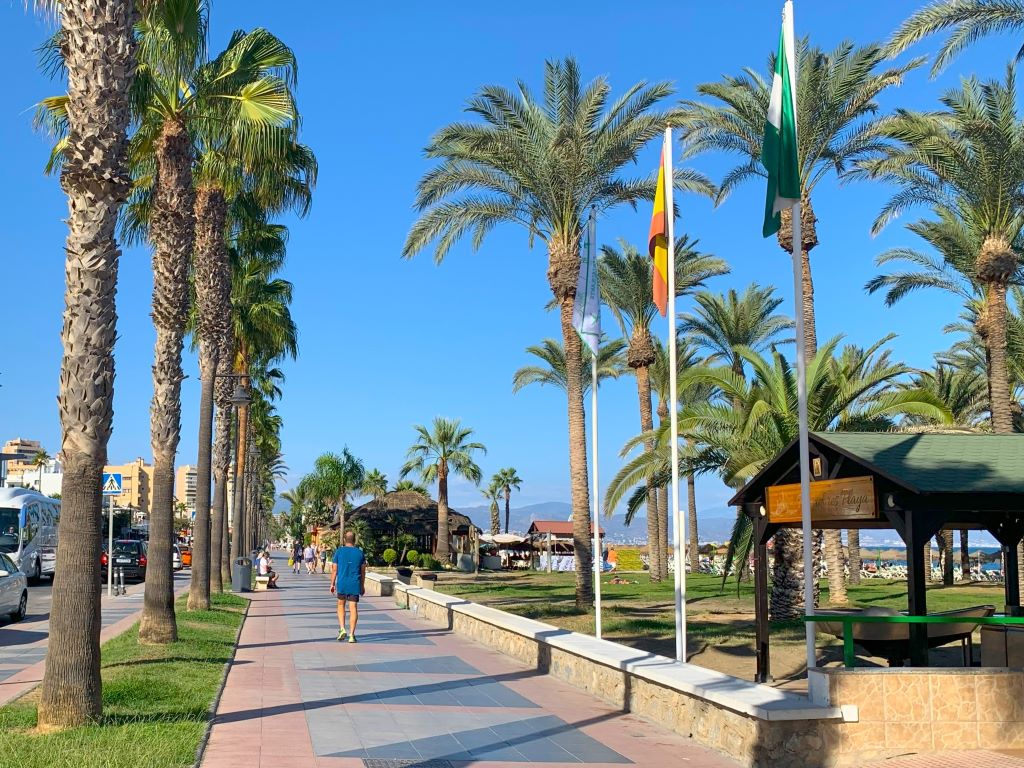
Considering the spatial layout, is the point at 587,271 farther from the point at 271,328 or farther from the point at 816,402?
the point at 271,328

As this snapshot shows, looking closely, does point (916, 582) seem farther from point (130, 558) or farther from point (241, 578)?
point (130, 558)

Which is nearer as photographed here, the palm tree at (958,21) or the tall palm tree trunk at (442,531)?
the palm tree at (958,21)

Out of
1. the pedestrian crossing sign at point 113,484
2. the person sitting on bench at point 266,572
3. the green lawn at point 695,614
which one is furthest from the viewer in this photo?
the person sitting on bench at point 266,572

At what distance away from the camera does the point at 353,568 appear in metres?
16.8

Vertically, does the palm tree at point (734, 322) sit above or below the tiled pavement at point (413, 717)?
above

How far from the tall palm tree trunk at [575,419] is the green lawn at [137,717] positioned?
9.51m

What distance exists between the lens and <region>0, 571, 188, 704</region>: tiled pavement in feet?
41.7

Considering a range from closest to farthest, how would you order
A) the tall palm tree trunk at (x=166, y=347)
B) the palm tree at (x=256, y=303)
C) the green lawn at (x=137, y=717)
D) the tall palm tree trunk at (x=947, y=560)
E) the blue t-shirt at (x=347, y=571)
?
the green lawn at (x=137, y=717)
the tall palm tree trunk at (x=166, y=347)
the blue t-shirt at (x=347, y=571)
the palm tree at (x=256, y=303)
the tall palm tree trunk at (x=947, y=560)

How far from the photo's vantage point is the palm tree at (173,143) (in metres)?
15.4

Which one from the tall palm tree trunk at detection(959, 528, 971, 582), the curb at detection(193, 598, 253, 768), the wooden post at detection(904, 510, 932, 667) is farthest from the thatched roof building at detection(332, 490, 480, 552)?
the wooden post at detection(904, 510, 932, 667)

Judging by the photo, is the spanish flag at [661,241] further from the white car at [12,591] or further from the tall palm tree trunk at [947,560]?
the tall palm tree trunk at [947,560]

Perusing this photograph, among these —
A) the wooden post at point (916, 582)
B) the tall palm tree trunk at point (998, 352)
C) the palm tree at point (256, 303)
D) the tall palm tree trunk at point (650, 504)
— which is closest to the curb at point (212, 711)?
the wooden post at point (916, 582)

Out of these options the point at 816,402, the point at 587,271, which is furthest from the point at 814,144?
the point at 587,271

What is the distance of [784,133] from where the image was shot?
1020 centimetres
